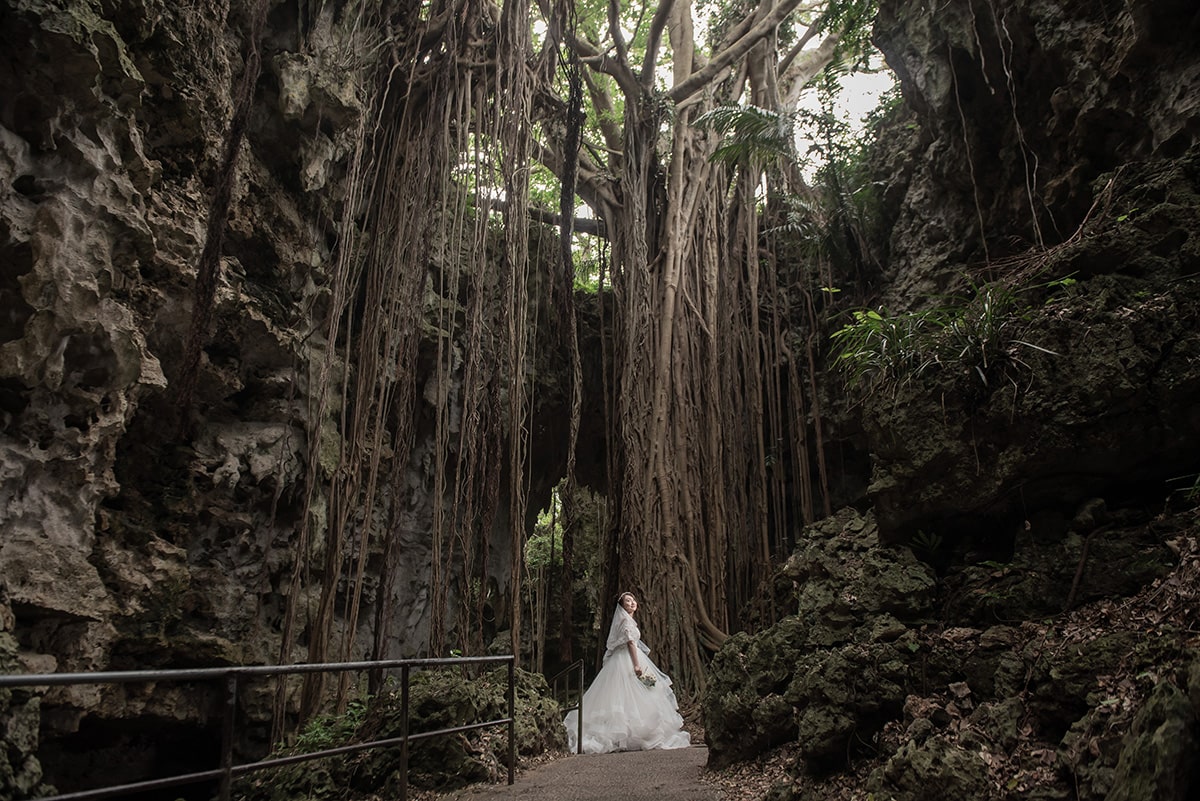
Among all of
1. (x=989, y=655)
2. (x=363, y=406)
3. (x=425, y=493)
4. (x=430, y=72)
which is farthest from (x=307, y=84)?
(x=989, y=655)

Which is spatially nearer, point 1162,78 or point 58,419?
point 58,419

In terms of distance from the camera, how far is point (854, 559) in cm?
331

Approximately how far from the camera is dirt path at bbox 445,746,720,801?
8.96 ft

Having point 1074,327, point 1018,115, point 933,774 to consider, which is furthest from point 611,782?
point 1018,115

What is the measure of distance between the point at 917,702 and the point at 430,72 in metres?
4.47

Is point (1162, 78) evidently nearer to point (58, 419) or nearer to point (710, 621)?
point (710, 621)

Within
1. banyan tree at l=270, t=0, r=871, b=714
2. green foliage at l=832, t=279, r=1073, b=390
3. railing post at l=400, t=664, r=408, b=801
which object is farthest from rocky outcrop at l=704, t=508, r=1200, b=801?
banyan tree at l=270, t=0, r=871, b=714

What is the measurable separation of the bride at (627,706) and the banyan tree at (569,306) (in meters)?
0.64

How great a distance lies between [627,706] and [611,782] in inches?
66.3

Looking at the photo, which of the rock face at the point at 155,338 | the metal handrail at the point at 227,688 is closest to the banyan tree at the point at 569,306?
the rock face at the point at 155,338

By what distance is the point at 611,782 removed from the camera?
3.04 meters

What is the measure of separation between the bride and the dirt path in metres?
0.60

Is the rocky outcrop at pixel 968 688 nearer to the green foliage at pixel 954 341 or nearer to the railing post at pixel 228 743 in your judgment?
the green foliage at pixel 954 341

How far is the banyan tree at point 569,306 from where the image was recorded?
418cm
